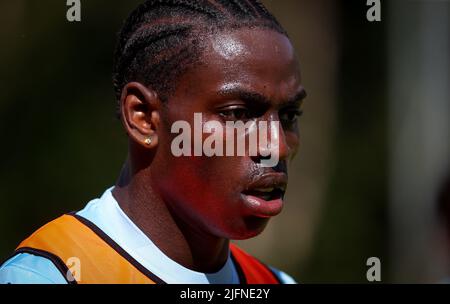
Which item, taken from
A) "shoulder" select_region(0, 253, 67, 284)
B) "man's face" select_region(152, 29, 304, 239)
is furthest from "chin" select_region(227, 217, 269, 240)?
"shoulder" select_region(0, 253, 67, 284)

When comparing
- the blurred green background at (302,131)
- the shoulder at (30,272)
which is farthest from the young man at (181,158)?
the blurred green background at (302,131)

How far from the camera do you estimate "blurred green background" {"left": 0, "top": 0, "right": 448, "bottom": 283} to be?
365 inches

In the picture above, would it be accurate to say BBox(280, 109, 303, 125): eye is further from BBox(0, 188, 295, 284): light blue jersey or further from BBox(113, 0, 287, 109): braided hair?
BBox(0, 188, 295, 284): light blue jersey

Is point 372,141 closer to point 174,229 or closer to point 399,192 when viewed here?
point 399,192

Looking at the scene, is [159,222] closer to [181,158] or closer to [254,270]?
[181,158]

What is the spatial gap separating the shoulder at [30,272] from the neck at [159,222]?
493mm

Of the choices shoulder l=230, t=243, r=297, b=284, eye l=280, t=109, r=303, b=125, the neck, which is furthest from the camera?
shoulder l=230, t=243, r=297, b=284

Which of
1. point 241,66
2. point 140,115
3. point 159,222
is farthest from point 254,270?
point 241,66

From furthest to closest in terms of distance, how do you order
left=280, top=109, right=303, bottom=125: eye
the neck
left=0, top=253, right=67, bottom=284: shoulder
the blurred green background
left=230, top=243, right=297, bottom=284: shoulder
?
1. the blurred green background
2. left=230, top=243, right=297, bottom=284: shoulder
3. the neck
4. left=280, top=109, right=303, bottom=125: eye
5. left=0, top=253, right=67, bottom=284: shoulder

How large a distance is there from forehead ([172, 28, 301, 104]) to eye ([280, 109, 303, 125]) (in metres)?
0.11

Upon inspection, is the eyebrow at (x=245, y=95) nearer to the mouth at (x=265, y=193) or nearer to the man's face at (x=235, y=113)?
the man's face at (x=235, y=113)

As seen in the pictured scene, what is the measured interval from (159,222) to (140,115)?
508mm

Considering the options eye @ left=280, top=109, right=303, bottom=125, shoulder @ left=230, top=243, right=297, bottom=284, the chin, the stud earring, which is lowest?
shoulder @ left=230, top=243, right=297, bottom=284

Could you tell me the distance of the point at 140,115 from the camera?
3979mm
